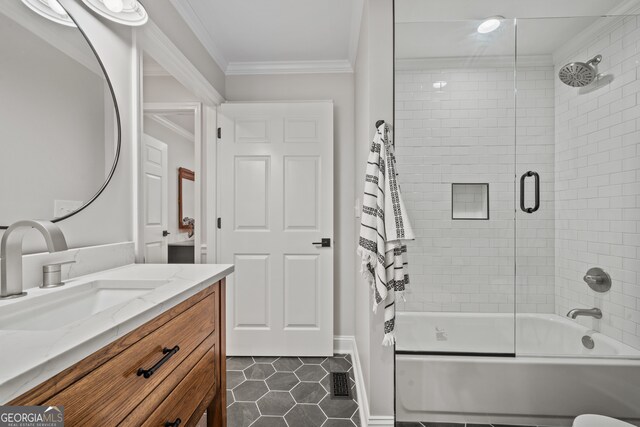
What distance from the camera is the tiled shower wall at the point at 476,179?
6.16ft

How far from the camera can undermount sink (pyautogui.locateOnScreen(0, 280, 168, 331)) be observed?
77 cm

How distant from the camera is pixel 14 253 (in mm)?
788

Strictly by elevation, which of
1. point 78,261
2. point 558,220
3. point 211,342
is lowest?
point 211,342

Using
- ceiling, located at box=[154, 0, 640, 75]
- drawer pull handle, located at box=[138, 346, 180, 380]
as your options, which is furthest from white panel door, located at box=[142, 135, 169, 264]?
drawer pull handle, located at box=[138, 346, 180, 380]

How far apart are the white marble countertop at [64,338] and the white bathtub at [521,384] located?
4.34ft

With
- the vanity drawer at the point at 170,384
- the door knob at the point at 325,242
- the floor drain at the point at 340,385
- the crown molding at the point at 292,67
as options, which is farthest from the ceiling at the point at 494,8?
the floor drain at the point at 340,385

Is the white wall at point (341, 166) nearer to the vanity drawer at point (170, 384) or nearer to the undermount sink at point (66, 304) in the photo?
the vanity drawer at point (170, 384)

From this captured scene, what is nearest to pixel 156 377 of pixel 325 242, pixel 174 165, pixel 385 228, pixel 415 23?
pixel 385 228

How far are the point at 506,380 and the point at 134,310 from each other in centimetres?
183

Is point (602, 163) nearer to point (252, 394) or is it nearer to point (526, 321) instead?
point (526, 321)

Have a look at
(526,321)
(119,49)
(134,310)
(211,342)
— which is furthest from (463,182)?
(119,49)

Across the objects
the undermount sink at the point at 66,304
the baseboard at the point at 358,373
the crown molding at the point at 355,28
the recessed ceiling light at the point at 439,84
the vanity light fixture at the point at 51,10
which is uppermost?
the crown molding at the point at 355,28

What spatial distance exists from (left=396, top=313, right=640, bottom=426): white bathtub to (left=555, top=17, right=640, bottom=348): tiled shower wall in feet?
0.83

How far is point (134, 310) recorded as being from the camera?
26.6 inches
